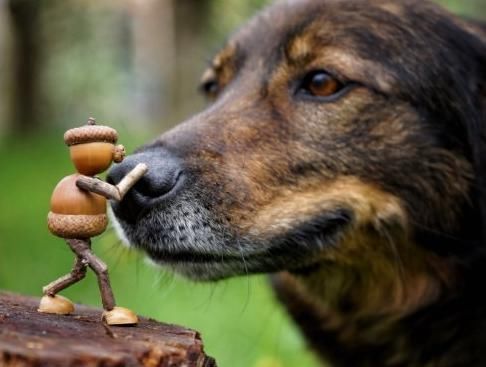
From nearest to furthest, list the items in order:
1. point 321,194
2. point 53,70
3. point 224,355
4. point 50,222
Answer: point 50,222, point 321,194, point 224,355, point 53,70

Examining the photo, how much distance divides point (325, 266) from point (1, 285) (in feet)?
10.3

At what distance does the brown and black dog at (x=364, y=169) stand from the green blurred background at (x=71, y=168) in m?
0.43

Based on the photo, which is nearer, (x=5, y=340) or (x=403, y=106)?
(x=5, y=340)

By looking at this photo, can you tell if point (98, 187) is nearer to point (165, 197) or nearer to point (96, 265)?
point (96, 265)

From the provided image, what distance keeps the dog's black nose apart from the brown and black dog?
0.13 m

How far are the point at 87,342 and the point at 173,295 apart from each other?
4.10 meters

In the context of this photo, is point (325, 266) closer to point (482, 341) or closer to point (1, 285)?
point (482, 341)

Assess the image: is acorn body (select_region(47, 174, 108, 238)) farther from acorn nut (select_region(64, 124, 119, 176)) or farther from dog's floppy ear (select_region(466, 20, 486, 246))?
dog's floppy ear (select_region(466, 20, 486, 246))

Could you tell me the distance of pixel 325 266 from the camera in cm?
324

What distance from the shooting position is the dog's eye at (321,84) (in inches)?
126

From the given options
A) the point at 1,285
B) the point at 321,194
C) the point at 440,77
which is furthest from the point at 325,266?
the point at 1,285

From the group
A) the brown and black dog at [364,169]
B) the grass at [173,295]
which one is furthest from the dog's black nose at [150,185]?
the grass at [173,295]

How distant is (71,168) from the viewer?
30.6 ft

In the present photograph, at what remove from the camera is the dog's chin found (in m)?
2.61
